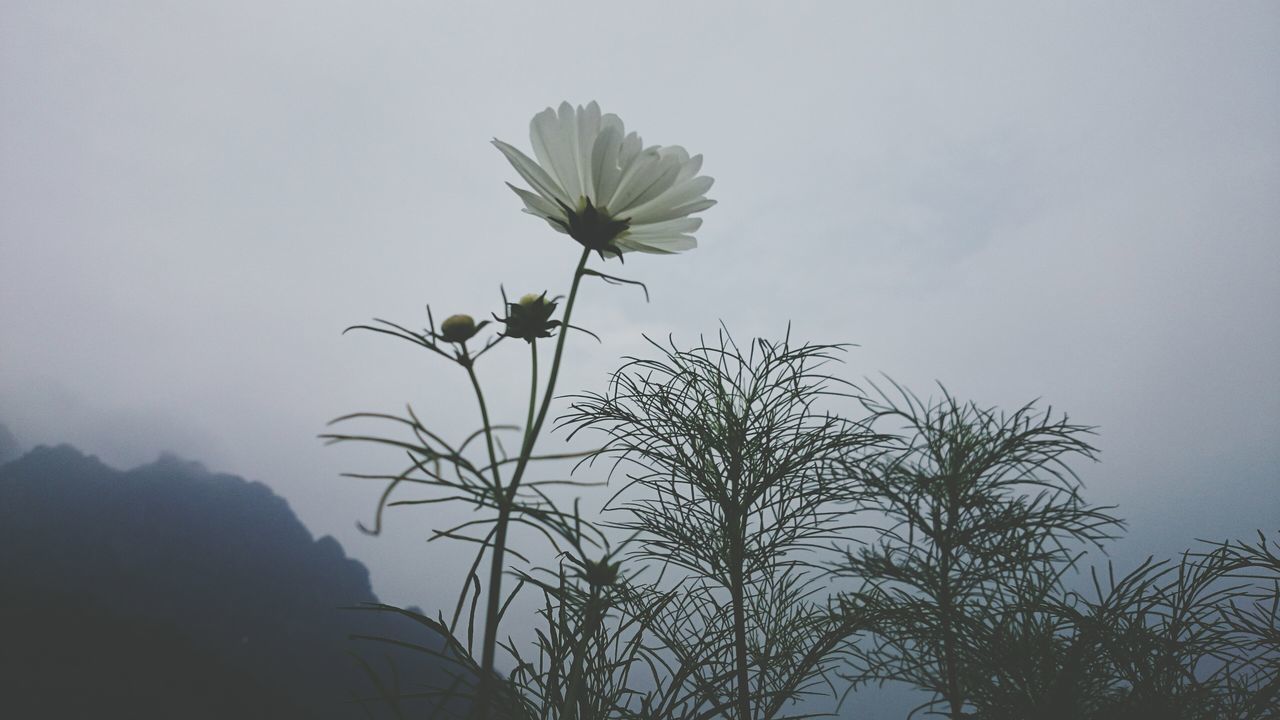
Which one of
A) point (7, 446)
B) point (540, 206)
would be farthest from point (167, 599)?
point (540, 206)

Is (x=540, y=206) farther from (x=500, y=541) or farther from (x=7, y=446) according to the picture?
(x=7, y=446)

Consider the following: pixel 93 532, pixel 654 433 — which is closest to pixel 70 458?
pixel 93 532

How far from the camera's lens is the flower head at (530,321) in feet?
1.30

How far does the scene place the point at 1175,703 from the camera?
0.64 m

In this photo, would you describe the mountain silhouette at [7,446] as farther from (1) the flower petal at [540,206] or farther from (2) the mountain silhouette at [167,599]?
(1) the flower petal at [540,206]

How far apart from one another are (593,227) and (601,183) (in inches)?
1.6

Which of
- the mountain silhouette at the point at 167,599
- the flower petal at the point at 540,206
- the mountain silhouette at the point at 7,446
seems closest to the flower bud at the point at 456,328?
the flower petal at the point at 540,206

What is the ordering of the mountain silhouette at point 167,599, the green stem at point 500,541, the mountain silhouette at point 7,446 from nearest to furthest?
1. the green stem at point 500,541
2. the mountain silhouette at point 167,599
3. the mountain silhouette at point 7,446

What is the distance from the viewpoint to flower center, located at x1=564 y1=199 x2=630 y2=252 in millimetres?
468

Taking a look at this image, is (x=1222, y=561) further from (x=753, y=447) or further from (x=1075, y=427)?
(x=753, y=447)

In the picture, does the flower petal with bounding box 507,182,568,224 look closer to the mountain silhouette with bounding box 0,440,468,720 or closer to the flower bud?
the flower bud

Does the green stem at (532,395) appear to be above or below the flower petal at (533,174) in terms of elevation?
below

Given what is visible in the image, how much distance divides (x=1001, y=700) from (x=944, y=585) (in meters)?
0.22

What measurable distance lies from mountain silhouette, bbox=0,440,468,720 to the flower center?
11267 mm
